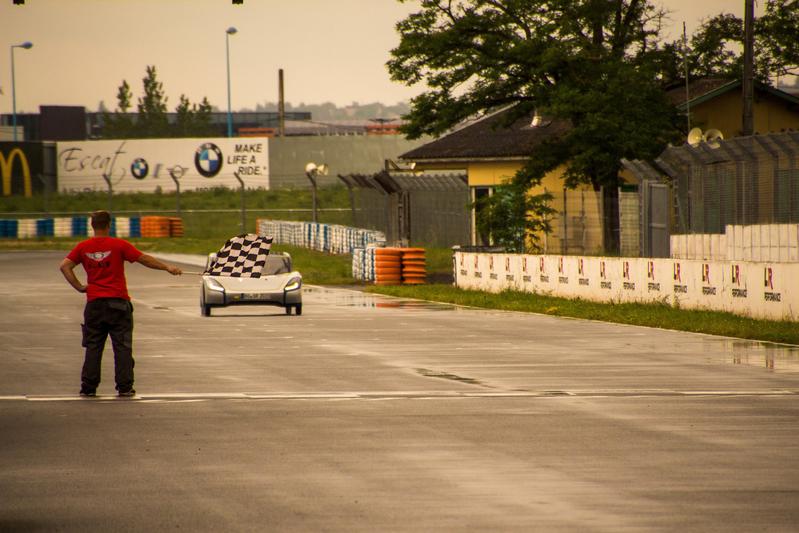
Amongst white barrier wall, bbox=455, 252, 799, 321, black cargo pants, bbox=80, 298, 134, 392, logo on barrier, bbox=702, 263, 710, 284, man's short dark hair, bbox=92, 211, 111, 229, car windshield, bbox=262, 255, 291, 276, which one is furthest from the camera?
car windshield, bbox=262, 255, 291, 276

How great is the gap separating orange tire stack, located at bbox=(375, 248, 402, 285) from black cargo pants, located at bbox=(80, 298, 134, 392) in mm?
20621

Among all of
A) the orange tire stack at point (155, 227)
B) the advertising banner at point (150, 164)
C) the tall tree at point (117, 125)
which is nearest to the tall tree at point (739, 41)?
the orange tire stack at point (155, 227)

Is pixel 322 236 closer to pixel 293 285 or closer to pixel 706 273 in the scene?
pixel 293 285

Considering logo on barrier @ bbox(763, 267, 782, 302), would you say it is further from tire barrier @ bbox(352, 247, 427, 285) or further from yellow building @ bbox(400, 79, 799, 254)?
yellow building @ bbox(400, 79, 799, 254)

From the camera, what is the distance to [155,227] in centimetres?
6562

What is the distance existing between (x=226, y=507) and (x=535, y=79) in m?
34.0

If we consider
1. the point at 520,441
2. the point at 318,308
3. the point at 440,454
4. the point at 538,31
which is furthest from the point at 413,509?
the point at 538,31

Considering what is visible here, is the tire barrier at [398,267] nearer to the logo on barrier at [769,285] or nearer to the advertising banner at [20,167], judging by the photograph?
the logo on barrier at [769,285]

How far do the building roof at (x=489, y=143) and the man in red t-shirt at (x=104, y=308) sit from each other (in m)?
34.9

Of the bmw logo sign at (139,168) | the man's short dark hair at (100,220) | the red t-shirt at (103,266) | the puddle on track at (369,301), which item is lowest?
the puddle on track at (369,301)

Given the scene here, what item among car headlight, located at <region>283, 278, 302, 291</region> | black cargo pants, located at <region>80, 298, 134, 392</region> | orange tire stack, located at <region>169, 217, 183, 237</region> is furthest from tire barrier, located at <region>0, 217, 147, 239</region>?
black cargo pants, located at <region>80, 298, 134, 392</region>

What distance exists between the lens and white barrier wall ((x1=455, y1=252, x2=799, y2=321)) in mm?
21234

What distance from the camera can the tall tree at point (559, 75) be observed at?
1542 inches

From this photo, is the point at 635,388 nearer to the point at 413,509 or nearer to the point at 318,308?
the point at 413,509
